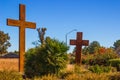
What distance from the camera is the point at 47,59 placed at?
875 inches

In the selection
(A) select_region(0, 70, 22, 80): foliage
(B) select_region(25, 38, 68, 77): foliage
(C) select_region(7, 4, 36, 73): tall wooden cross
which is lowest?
(A) select_region(0, 70, 22, 80): foliage

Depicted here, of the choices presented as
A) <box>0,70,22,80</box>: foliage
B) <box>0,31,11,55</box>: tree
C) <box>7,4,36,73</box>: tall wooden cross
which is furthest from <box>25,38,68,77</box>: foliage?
<box>0,31,11,55</box>: tree

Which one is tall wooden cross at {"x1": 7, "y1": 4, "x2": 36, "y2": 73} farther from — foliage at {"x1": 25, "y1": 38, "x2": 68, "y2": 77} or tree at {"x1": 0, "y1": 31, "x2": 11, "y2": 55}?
tree at {"x1": 0, "y1": 31, "x2": 11, "y2": 55}

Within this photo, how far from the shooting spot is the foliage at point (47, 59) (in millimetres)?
22297

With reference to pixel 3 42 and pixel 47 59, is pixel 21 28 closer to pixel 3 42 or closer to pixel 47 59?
pixel 47 59

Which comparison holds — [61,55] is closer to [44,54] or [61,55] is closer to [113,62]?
[44,54]

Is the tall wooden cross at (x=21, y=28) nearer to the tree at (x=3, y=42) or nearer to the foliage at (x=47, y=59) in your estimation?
the foliage at (x=47, y=59)

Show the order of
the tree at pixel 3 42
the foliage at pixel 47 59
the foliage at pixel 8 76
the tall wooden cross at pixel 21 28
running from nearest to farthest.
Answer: the foliage at pixel 8 76
the foliage at pixel 47 59
the tall wooden cross at pixel 21 28
the tree at pixel 3 42

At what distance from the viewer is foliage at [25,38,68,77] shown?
22.3 metres

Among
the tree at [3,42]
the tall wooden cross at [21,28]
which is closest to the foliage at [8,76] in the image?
the tall wooden cross at [21,28]

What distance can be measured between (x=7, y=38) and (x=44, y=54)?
66.9 metres

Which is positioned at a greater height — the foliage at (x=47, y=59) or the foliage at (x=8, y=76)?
the foliage at (x=47, y=59)

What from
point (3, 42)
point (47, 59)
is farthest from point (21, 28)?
point (3, 42)

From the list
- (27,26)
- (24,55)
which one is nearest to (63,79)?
(24,55)
